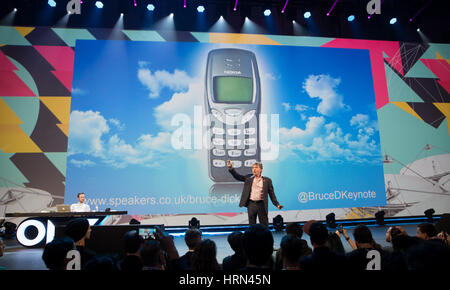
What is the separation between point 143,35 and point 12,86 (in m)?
2.30

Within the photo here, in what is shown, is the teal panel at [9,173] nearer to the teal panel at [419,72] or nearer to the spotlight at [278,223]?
the spotlight at [278,223]

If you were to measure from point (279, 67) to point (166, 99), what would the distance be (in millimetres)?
2033

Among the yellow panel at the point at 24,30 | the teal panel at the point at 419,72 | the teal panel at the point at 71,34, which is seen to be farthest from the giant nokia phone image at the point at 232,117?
the yellow panel at the point at 24,30

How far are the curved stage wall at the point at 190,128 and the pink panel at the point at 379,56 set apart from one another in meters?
0.03

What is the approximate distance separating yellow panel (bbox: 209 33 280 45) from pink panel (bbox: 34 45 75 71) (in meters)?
2.40

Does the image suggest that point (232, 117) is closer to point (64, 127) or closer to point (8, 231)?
point (64, 127)

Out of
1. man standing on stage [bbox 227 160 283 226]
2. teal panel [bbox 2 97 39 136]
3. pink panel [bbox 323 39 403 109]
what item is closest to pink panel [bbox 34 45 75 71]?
teal panel [bbox 2 97 39 136]

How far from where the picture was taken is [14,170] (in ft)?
15.4

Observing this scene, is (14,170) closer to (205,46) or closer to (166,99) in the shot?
(166,99)

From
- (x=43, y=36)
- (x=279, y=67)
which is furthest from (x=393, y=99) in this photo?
(x=43, y=36)

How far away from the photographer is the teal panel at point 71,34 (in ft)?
16.4
